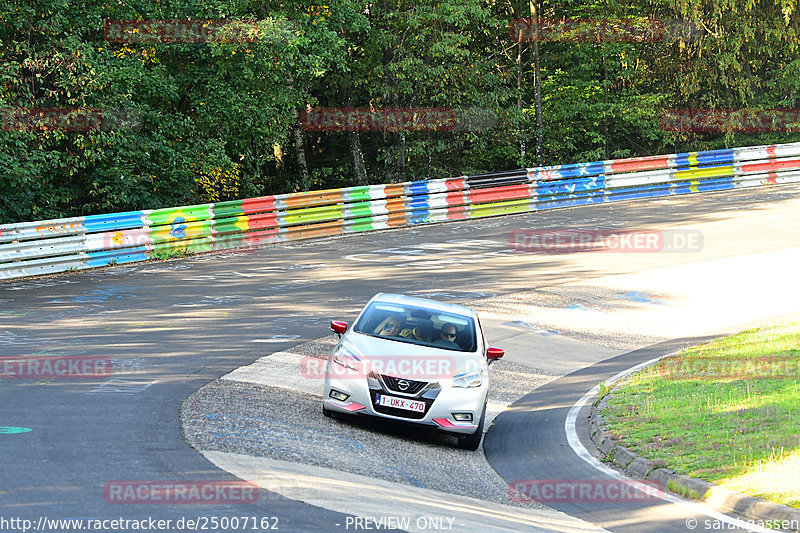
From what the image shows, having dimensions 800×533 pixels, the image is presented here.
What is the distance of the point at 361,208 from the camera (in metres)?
29.2

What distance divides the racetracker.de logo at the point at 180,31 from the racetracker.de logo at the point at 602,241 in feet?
31.2

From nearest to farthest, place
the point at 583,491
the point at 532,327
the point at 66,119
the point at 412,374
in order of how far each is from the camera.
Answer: the point at 583,491 < the point at 412,374 < the point at 532,327 < the point at 66,119

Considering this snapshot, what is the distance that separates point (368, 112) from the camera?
1331 inches

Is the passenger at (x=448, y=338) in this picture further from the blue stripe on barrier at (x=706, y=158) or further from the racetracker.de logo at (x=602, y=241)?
the blue stripe on barrier at (x=706, y=158)

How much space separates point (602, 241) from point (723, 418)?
15588 mm

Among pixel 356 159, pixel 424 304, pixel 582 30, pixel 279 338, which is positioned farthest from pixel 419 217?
pixel 424 304

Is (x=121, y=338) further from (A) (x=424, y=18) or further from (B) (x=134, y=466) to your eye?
(A) (x=424, y=18)

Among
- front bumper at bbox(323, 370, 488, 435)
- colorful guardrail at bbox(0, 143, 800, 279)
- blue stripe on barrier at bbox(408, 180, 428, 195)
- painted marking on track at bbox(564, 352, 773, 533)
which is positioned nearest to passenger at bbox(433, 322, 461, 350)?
front bumper at bbox(323, 370, 488, 435)

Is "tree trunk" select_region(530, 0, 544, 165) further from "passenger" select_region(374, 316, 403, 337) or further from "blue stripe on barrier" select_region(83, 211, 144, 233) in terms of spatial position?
"passenger" select_region(374, 316, 403, 337)

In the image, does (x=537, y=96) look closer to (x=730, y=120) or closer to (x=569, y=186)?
(x=569, y=186)

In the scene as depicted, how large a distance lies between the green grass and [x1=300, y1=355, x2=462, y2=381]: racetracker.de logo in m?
2.27

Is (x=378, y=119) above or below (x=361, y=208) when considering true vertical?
above

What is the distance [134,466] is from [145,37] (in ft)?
61.6

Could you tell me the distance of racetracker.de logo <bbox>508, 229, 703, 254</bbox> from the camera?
2550 centimetres
